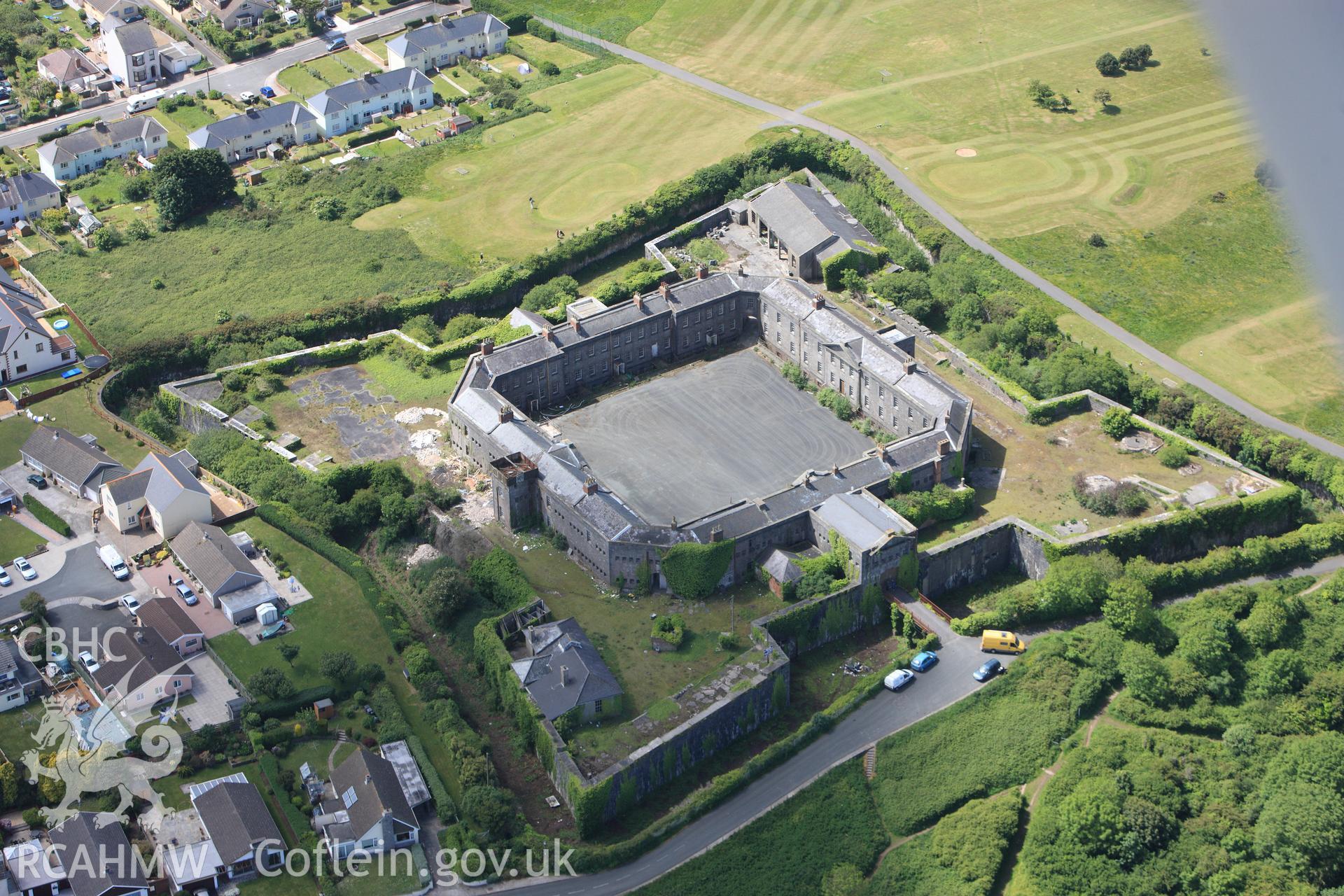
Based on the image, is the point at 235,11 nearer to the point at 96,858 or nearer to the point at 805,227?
the point at 805,227

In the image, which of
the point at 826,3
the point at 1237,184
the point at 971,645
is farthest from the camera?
the point at 826,3

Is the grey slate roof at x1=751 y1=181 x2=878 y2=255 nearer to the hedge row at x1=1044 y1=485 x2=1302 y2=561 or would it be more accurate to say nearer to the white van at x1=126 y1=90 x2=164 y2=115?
the hedge row at x1=1044 y1=485 x2=1302 y2=561

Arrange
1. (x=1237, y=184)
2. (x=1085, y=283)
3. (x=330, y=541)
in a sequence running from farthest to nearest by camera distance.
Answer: (x=1237, y=184), (x=1085, y=283), (x=330, y=541)

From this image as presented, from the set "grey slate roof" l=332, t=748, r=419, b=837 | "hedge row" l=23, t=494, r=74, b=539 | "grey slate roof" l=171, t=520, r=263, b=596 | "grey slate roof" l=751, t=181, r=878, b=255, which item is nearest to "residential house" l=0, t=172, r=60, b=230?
"hedge row" l=23, t=494, r=74, b=539

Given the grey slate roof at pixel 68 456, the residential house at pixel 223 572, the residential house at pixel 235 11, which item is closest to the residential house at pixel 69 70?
the residential house at pixel 235 11

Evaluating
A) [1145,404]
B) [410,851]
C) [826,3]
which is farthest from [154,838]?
[826,3]

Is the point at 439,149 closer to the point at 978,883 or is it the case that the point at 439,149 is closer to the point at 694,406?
the point at 694,406

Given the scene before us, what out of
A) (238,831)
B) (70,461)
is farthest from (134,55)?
(238,831)
